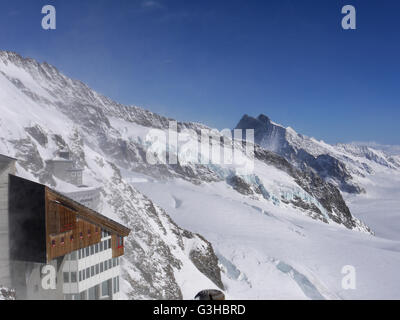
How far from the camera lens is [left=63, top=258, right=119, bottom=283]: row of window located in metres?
20.5

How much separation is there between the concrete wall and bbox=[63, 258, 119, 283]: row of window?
9.55 ft

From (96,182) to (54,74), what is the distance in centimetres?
9953

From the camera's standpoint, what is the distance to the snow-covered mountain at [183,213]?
43.7 meters

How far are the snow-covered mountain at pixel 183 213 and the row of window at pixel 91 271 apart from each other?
876 cm

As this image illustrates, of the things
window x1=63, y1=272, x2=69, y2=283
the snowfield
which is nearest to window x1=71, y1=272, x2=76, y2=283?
window x1=63, y1=272, x2=69, y2=283

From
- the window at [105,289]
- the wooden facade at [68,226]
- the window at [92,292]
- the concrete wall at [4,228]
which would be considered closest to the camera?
the concrete wall at [4,228]

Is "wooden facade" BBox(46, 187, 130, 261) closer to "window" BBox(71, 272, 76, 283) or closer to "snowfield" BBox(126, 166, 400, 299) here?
"window" BBox(71, 272, 76, 283)

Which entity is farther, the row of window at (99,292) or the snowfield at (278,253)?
the snowfield at (278,253)

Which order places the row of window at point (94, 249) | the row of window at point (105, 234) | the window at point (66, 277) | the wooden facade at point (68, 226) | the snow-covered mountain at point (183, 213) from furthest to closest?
the snow-covered mountain at point (183, 213), the row of window at point (105, 234), the row of window at point (94, 249), the window at point (66, 277), the wooden facade at point (68, 226)

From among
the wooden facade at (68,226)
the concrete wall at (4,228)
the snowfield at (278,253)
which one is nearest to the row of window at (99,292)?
the wooden facade at (68,226)

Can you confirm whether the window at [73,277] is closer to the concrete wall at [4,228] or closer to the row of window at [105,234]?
the row of window at [105,234]

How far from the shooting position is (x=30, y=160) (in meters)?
42.7
